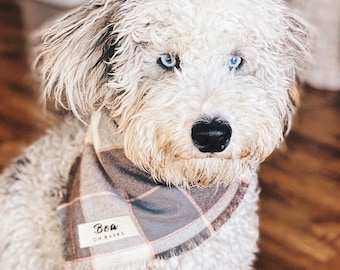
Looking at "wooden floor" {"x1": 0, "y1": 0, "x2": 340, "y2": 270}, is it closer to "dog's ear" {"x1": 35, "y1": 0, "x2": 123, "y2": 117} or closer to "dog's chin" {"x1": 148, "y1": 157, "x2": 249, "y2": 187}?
"dog's chin" {"x1": 148, "y1": 157, "x2": 249, "y2": 187}

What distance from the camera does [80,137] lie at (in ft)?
4.39

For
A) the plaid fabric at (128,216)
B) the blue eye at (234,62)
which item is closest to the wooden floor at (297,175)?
the plaid fabric at (128,216)

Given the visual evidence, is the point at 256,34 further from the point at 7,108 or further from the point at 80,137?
the point at 7,108

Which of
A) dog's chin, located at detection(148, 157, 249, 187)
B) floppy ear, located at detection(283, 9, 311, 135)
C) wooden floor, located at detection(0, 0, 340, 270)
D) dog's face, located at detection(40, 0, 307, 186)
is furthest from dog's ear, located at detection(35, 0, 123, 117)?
wooden floor, located at detection(0, 0, 340, 270)

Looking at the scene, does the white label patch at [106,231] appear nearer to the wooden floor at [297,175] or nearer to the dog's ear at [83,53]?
the dog's ear at [83,53]

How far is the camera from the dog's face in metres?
1.03

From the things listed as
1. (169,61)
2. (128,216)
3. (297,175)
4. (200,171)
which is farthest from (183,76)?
(297,175)

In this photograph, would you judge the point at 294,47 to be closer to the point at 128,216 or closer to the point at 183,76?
the point at 183,76

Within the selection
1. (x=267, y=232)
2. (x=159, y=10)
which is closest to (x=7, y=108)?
(x=267, y=232)

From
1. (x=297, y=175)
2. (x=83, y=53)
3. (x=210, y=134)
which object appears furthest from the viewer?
(x=297, y=175)

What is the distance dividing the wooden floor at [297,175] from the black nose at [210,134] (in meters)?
0.69

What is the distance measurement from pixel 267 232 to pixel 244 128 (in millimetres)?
759

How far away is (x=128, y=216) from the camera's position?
1181mm

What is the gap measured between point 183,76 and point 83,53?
17 cm
